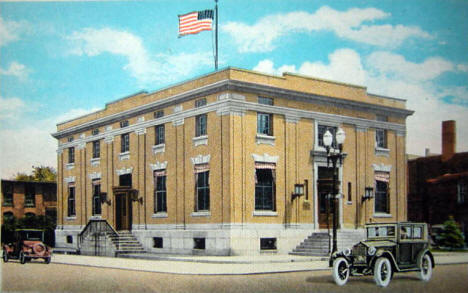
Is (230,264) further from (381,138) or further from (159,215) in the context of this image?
(381,138)

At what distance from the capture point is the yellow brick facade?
2855 cm

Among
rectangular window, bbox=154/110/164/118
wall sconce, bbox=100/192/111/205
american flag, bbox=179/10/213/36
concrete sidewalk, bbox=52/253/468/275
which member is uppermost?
american flag, bbox=179/10/213/36

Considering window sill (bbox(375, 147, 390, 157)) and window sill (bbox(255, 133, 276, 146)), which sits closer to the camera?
window sill (bbox(375, 147, 390, 157))

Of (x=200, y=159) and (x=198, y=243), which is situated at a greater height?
(x=200, y=159)

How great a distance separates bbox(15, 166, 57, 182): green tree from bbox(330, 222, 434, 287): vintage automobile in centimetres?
1012

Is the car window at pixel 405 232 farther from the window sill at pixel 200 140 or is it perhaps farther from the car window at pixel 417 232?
the window sill at pixel 200 140

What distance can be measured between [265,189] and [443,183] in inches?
398

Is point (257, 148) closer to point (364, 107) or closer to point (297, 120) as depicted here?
point (297, 120)

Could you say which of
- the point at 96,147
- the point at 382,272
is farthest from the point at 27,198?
the point at 382,272

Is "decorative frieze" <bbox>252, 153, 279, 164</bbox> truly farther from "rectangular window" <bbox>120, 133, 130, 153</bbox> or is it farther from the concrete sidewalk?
"rectangular window" <bbox>120, 133, 130, 153</bbox>

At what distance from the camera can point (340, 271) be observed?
58.6ft

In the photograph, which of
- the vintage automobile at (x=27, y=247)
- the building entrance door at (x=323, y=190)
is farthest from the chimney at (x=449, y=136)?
the vintage automobile at (x=27, y=247)

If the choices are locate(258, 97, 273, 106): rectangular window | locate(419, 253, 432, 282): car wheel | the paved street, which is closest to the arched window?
the paved street

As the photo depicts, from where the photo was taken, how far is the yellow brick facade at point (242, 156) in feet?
93.7
